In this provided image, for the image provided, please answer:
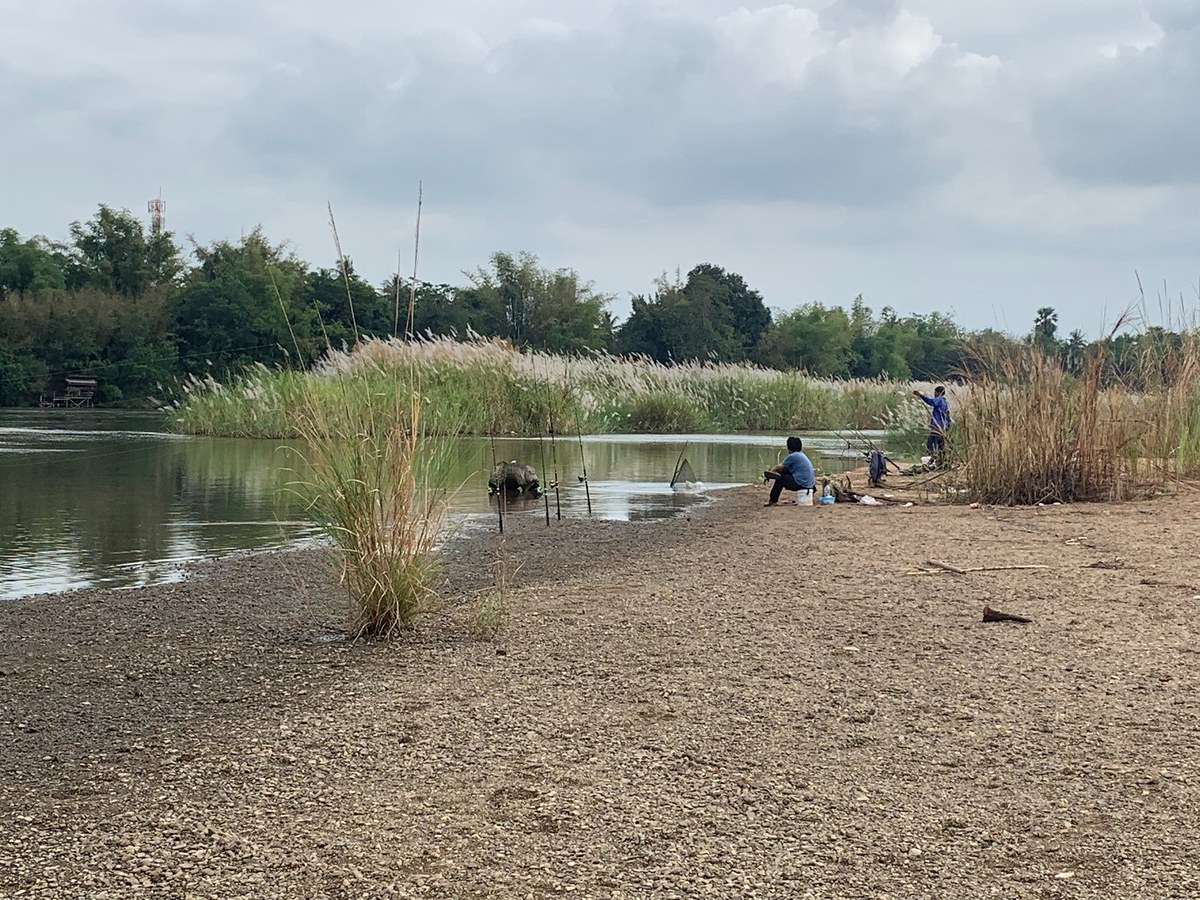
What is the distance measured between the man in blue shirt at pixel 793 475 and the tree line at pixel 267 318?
3592cm

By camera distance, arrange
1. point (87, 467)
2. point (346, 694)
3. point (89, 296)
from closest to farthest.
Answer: point (346, 694), point (87, 467), point (89, 296)

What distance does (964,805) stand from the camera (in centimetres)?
420

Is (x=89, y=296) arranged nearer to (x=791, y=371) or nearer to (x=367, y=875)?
(x=791, y=371)

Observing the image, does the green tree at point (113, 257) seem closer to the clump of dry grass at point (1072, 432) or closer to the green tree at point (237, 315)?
the green tree at point (237, 315)

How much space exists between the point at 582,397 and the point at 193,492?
796 inches

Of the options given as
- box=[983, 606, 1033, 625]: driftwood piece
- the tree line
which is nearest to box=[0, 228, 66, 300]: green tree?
the tree line

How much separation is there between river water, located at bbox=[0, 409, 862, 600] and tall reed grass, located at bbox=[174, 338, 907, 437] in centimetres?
140

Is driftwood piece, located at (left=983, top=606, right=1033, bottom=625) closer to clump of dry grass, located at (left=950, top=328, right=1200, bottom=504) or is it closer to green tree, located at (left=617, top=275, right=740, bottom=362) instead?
clump of dry grass, located at (left=950, top=328, right=1200, bottom=504)

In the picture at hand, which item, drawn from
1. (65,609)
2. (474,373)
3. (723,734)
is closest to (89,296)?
(474,373)

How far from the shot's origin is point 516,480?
1734 cm

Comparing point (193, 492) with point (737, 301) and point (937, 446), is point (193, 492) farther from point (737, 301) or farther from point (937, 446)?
point (737, 301)

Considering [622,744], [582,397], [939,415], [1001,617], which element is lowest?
[622,744]

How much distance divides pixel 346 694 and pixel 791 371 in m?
38.9

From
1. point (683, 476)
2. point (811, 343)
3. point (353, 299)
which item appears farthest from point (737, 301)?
point (683, 476)
